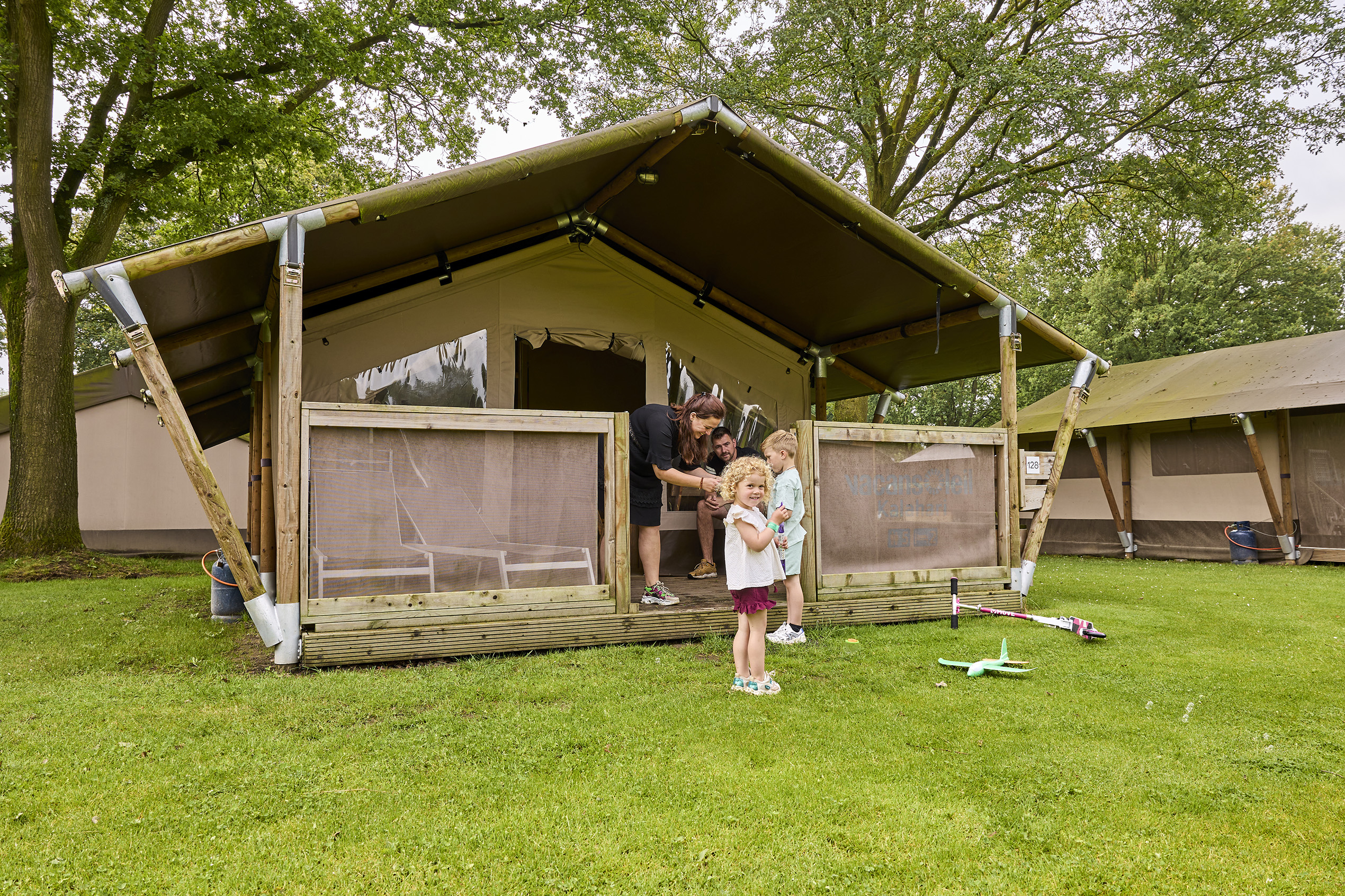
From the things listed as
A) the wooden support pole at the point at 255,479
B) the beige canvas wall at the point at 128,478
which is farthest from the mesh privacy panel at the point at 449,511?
the beige canvas wall at the point at 128,478

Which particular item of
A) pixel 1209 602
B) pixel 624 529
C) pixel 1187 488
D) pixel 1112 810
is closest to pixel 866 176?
pixel 1187 488

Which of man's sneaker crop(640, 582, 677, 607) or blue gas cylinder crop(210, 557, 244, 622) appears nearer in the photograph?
man's sneaker crop(640, 582, 677, 607)

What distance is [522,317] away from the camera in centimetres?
695

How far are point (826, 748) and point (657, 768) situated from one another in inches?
25.9

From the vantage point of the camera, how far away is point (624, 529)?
4.81m

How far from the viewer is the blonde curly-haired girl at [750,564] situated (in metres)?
3.59

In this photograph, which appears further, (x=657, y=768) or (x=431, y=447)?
(x=431, y=447)

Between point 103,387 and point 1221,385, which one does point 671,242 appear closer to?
point 1221,385

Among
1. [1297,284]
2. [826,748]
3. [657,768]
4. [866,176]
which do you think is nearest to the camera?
[657,768]

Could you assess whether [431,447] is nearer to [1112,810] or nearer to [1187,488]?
[1112,810]

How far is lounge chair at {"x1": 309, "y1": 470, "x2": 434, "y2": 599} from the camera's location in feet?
13.7

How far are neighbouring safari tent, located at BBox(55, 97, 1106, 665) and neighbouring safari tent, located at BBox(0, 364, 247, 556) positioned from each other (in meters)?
4.60

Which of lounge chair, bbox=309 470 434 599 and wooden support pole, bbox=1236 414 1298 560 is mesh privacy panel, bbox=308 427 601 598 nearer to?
lounge chair, bbox=309 470 434 599

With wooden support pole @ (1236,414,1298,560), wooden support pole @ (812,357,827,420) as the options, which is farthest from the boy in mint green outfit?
wooden support pole @ (1236,414,1298,560)
